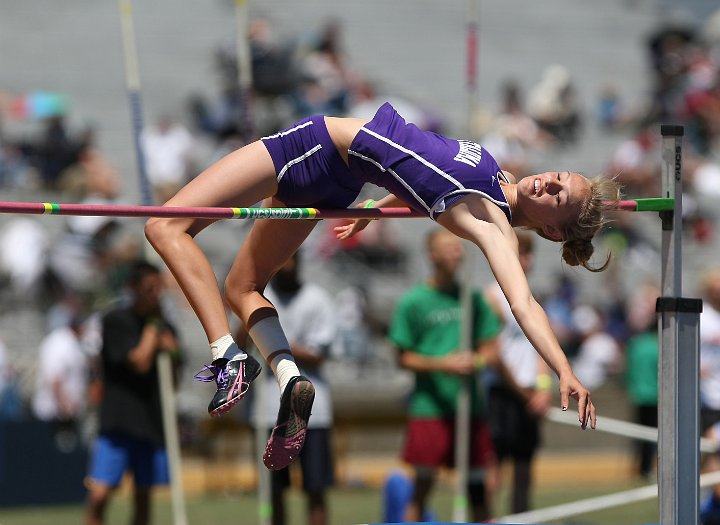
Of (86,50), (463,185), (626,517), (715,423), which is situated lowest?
(626,517)

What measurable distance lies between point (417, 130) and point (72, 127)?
30.7 feet

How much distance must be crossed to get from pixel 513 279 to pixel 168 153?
9.11m

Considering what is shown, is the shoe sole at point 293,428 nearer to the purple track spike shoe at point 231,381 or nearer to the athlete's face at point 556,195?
the purple track spike shoe at point 231,381

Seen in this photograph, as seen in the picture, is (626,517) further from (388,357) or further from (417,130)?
(417,130)

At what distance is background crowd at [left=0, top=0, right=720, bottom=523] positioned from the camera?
10.4 meters

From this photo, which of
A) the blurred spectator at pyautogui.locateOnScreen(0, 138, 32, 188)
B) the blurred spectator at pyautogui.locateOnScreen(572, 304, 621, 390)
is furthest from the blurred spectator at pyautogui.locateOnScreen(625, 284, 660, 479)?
the blurred spectator at pyautogui.locateOnScreen(0, 138, 32, 188)

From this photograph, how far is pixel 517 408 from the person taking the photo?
767cm

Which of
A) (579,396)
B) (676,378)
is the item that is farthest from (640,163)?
(579,396)

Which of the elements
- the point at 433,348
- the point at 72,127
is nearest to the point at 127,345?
the point at 433,348

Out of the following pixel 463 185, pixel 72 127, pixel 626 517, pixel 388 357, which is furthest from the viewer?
pixel 72 127

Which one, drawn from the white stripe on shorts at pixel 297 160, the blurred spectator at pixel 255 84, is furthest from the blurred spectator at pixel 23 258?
the white stripe on shorts at pixel 297 160

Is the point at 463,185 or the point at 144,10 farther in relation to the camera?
the point at 144,10

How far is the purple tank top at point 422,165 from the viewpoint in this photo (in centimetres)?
448

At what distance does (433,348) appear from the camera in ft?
23.7
